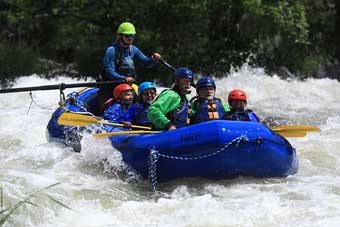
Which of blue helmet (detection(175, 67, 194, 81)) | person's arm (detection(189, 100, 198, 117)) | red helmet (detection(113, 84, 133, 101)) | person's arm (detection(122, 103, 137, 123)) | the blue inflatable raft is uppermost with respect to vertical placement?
blue helmet (detection(175, 67, 194, 81))

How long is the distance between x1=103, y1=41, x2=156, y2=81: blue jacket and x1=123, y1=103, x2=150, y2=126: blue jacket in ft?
2.81

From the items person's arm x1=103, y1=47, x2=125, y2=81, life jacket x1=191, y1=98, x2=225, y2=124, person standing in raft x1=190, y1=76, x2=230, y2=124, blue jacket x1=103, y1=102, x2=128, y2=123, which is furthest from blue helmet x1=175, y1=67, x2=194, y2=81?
person's arm x1=103, y1=47, x2=125, y2=81

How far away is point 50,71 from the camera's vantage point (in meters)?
15.8

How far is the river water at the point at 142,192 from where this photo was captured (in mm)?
5527

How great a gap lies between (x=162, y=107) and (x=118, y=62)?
2.00 m

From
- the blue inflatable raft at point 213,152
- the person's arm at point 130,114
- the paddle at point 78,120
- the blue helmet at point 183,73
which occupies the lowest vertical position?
the blue inflatable raft at point 213,152

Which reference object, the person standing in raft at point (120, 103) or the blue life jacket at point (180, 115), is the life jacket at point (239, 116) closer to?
the blue life jacket at point (180, 115)

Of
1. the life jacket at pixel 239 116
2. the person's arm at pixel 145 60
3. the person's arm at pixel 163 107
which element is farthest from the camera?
the person's arm at pixel 145 60

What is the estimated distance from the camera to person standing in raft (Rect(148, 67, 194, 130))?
6738mm

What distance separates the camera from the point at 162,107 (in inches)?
267

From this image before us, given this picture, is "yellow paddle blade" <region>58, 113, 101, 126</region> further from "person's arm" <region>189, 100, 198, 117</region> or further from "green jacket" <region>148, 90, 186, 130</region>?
"person's arm" <region>189, 100, 198, 117</region>

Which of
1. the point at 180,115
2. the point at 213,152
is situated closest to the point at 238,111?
the point at 180,115

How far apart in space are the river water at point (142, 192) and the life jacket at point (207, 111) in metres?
0.63

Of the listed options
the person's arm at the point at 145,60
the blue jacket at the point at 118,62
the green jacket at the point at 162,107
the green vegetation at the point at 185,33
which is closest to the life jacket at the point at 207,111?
the green jacket at the point at 162,107
